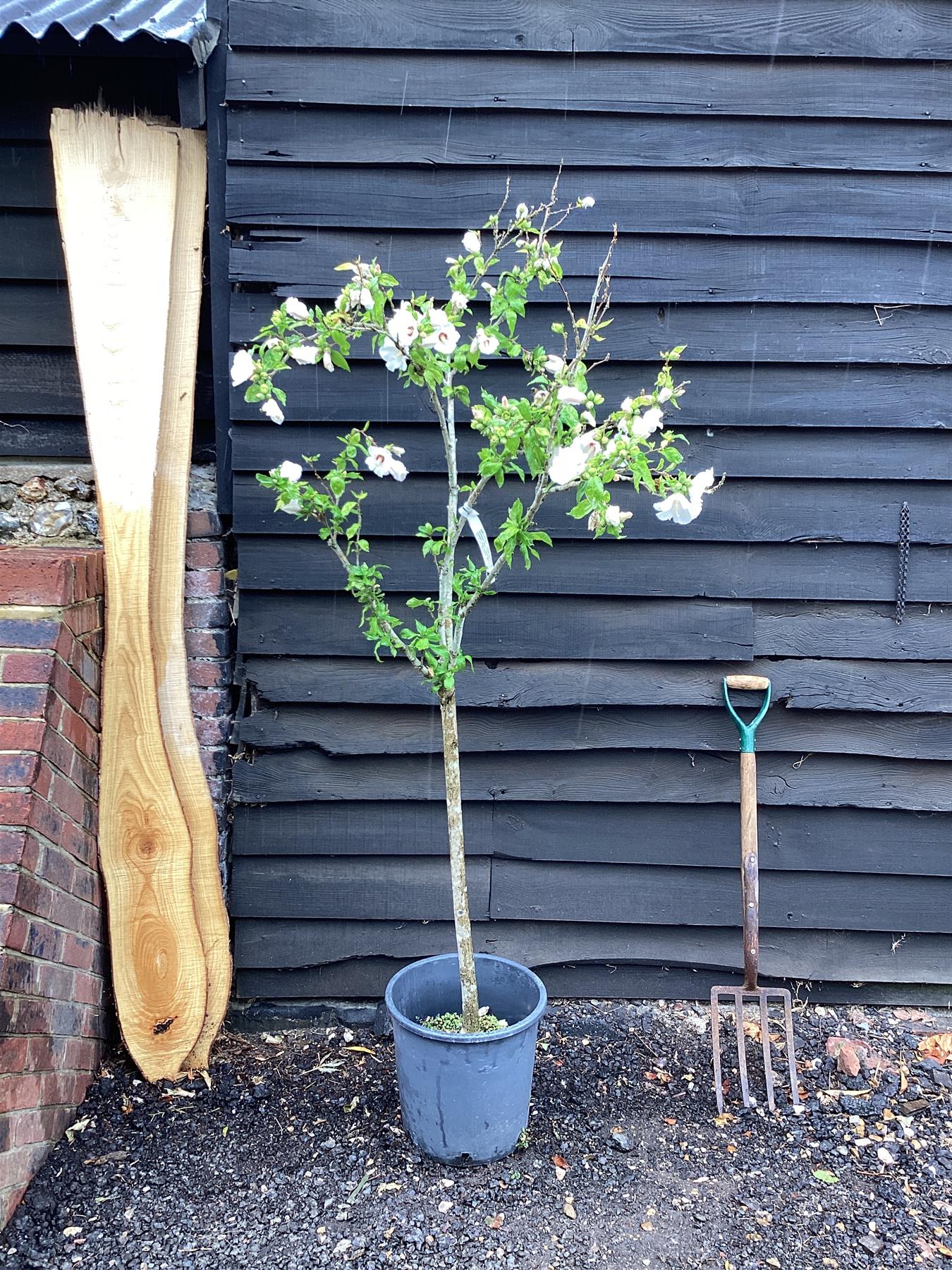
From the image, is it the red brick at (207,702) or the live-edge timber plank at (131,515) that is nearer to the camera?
the live-edge timber plank at (131,515)

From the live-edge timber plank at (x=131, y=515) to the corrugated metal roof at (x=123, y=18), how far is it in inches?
9.1

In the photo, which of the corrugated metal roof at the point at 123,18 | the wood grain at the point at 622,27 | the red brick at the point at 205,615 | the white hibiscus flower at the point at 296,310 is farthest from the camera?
the red brick at the point at 205,615

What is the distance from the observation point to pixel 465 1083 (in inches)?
75.8

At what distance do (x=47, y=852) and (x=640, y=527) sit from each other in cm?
170

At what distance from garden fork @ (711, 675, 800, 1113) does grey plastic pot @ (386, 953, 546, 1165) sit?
1.81ft

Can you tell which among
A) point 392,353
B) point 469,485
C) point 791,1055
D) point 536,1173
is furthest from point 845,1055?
point 392,353

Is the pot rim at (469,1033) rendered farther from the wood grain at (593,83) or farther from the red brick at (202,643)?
the wood grain at (593,83)

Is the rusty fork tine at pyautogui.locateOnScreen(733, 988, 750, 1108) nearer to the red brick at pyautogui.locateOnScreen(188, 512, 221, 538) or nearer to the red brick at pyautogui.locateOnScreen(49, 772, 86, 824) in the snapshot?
the red brick at pyautogui.locateOnScreen(49, 772, 86, 824)

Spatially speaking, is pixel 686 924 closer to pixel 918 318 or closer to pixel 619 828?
pixel 619 828

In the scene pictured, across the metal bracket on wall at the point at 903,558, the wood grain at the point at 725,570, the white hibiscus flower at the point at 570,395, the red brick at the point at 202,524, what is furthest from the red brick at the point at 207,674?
the metal bracket on wall at the point at 903,558

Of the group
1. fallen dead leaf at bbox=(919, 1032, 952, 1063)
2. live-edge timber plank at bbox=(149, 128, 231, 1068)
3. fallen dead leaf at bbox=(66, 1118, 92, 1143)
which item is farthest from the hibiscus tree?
fallen dead leaf at bbox=(919, 1032, 952, 1063)

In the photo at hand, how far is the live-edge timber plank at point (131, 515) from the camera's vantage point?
7.41 ft

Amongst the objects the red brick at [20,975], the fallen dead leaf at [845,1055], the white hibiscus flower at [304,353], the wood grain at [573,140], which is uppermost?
the wood grain at [573,140]

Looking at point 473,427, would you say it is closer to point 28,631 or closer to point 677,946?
point 28,631
